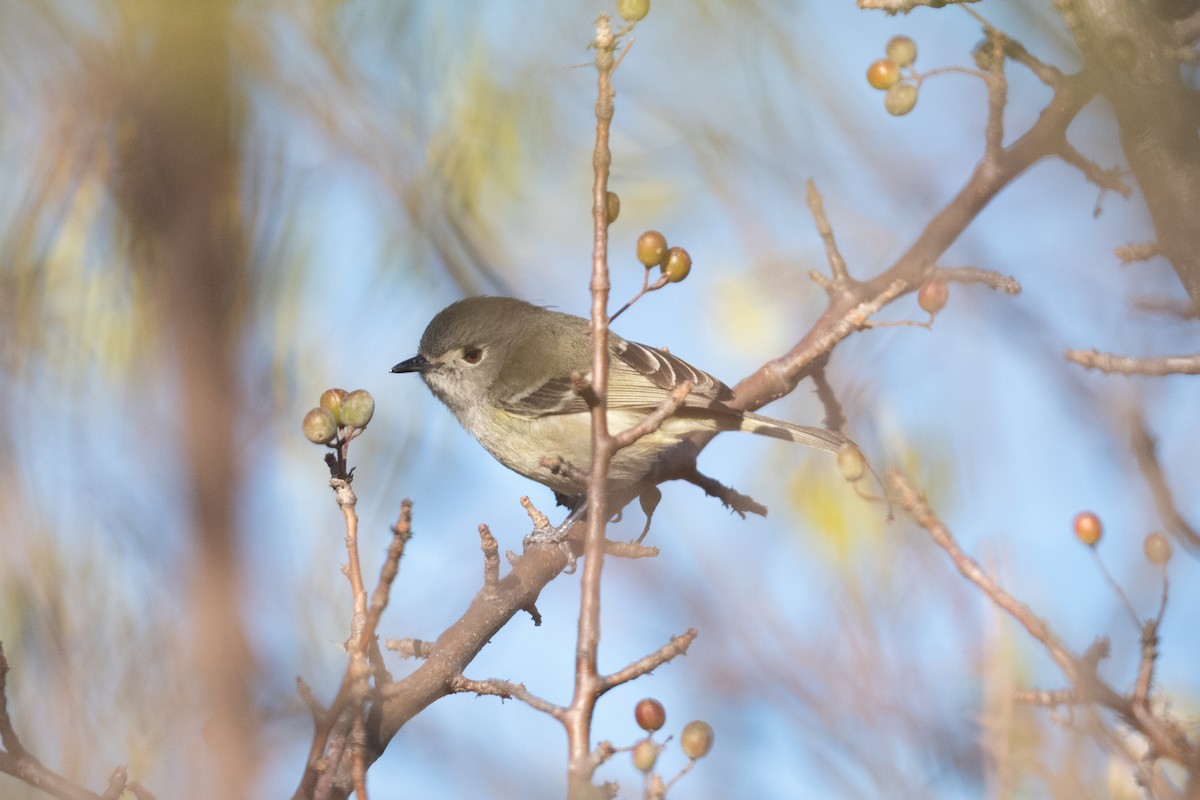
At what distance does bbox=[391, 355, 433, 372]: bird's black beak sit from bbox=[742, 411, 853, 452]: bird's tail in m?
1.29

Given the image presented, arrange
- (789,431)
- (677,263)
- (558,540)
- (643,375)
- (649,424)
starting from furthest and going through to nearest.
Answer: (643,375), (789,431), (558,540), (677,263), (649,424)

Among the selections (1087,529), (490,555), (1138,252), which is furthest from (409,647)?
(1138,252)

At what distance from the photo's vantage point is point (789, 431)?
3.51 meters

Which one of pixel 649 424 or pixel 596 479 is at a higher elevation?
pixel 649 424

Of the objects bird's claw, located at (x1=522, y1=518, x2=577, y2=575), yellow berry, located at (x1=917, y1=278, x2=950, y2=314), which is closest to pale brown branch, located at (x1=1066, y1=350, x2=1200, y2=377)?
yellow berry, located at (x1=917, y1=278, x2=950, y2=314)

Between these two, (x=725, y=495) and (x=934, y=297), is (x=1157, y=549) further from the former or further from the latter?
(x=725, y=495)

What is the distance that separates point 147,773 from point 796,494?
1.63 metres

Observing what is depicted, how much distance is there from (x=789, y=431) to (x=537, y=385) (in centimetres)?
106

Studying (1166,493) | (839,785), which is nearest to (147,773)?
(839,785)

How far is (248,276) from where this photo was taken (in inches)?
81.4

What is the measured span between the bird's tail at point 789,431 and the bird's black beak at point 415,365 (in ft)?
4.23

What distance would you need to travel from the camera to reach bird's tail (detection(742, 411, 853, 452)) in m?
3.24

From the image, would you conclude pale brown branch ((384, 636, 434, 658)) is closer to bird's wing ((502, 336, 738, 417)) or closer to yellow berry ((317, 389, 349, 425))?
yellow berry ((317, 389, 349, 425))

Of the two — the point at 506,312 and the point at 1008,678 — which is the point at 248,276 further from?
the point at 506,312
